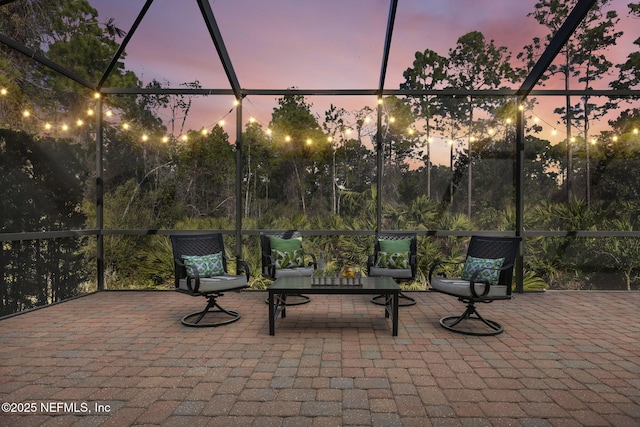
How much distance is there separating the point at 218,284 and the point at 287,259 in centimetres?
121

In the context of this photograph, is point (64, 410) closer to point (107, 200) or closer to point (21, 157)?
point (21, 157)

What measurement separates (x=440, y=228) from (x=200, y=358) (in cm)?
431

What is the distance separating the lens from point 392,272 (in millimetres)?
4578

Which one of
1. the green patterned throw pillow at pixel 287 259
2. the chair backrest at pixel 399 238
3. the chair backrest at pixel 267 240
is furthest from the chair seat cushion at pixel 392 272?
the chair backrest at pixel 267 240

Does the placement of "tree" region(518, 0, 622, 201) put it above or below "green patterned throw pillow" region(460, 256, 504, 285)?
above

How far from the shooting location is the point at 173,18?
538 cm

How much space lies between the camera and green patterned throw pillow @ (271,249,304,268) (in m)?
4.76

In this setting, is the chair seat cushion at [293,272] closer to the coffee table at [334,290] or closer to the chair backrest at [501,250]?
the coffee table at [334,290]

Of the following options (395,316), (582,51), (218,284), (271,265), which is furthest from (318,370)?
(582,51)

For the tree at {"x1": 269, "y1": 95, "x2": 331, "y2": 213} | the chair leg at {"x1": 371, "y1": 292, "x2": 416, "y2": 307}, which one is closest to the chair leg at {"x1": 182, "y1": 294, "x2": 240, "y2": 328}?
the chair leg at {"x1": 371, "y1": 292, "x2": 416, "y2": 307}

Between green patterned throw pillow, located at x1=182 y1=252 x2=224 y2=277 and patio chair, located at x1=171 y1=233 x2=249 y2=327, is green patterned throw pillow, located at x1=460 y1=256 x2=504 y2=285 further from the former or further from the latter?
green patterned throw pillow, located at x1=182 y1=252 x2=224 y2=277

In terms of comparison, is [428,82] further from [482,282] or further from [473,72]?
[482,282]

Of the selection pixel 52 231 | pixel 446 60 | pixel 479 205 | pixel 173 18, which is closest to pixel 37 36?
pixel 173 18

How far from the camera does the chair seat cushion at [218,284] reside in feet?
12.2
